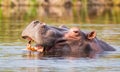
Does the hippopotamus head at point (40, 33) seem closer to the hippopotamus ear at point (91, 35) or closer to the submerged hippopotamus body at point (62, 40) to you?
the submerged hippopotamus body at point (62, 40)

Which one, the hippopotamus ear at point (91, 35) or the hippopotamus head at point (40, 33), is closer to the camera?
the hippopotamus head at point (40, 33)

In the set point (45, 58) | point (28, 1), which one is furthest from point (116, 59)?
point (28, 1)

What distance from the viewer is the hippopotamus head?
10.1 meters

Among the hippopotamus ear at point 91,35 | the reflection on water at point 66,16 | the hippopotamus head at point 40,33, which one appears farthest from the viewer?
the reflection on water at point 66,16

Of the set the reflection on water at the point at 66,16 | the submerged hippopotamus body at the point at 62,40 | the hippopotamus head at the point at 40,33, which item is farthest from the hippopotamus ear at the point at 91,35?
the reflection on water at the point at 66,16

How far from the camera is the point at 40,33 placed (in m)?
10.1

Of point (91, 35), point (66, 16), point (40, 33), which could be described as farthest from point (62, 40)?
point (66, 16)

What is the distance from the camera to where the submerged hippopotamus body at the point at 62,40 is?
1011 cm

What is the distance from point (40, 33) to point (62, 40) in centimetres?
68

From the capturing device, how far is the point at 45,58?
31.7 feet

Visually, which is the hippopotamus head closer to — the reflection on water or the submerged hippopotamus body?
the submerged hippopotamus body

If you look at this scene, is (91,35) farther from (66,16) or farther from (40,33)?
(66,16)

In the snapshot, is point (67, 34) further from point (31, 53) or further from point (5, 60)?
point (5, 60)

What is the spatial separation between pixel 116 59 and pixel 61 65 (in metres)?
1.24
